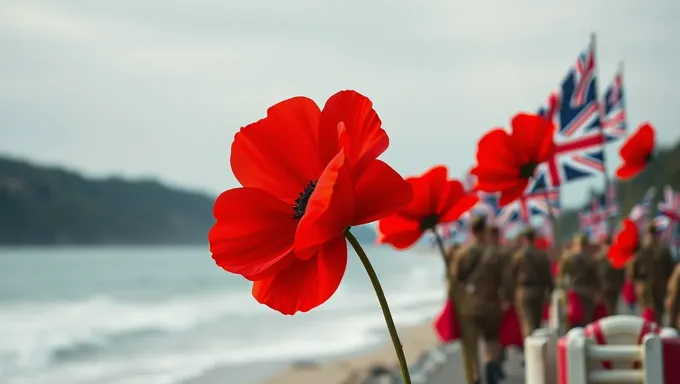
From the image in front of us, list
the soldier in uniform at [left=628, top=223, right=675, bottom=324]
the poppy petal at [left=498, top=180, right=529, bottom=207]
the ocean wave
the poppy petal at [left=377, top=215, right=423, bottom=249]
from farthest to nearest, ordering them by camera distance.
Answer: the ocean wave < the soldier in uniform at [left=628, top=223, right=675, bottom=324] < the poppy petal at [left=498, top=180, right=529, bottom=207] < the poppy petal at [left=377, top=215, right=423, bottom=249]

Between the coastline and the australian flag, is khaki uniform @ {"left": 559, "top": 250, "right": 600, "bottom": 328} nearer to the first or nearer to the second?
the australian flag

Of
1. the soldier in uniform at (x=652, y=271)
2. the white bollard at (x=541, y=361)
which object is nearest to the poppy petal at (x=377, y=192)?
the white bollard at (x=541, y=361)

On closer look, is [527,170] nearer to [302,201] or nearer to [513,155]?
[513,155]

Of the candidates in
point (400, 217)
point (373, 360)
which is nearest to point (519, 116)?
point (400, 217)

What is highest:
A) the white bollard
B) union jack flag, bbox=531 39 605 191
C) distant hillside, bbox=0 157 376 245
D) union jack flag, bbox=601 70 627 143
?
distant hillside, bbox=0 157 376 245

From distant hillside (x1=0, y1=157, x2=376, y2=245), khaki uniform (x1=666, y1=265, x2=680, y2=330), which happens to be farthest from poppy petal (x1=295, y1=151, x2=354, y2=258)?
distant hillside (x1=0, y1=157, x2=376, y2=245)

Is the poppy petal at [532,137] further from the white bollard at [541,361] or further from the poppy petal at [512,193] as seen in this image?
the white bollard at [541,361]

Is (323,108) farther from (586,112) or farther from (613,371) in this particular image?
(586,112)
